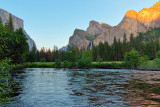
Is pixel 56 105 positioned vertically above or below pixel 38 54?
below

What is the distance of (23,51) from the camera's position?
76062 millimetres

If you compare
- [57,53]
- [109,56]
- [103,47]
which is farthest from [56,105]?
[57,53]

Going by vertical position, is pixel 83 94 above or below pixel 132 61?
below

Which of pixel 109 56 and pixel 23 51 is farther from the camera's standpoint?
pixel 109 56

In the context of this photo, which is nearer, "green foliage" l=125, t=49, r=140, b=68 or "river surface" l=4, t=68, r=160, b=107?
"river surface" l=4, t=68, r=160, b=107

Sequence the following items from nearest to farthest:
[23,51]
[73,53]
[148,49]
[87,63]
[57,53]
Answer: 1. [23,51]
2. [87,63]
3. [73,53]
4. [148,49]
5. [57,53]

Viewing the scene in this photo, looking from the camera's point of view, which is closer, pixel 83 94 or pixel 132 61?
pixel 83 94

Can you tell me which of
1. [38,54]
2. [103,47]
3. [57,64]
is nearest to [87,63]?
[57,64]

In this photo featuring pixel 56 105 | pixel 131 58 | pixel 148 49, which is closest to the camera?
pixel 56 105

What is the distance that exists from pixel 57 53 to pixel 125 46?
6652 cm

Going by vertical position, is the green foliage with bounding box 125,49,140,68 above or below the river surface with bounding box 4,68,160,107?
above

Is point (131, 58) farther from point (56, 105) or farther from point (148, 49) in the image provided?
point (56, 105)

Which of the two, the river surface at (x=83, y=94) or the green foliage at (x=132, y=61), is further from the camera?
the green foliage at (x=132, y=61)

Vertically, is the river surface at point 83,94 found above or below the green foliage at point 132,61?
below
